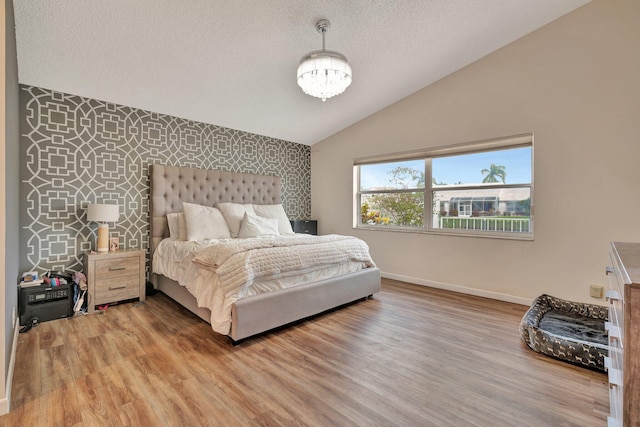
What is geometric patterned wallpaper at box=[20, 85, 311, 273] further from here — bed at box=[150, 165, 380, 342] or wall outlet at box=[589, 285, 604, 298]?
wall outlet at box=[589, 285, 604, 298]

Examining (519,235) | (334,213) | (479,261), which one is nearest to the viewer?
(519,235)

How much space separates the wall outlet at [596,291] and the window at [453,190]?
69 centimetres

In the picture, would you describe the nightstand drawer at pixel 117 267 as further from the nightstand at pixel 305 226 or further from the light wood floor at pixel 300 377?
the nightstand at pixel 305 226

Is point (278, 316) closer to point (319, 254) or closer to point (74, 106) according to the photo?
point (319, 254)

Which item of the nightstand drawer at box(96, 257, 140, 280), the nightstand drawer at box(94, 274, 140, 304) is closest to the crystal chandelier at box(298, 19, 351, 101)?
the nightstand drawer at box(96, 257, 140, 280)

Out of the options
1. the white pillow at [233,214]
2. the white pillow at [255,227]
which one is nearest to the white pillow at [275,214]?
the white pillow at [233,214]

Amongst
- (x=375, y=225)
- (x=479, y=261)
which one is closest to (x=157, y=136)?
(x=375, y=225)

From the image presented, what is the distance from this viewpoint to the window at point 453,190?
337 cm

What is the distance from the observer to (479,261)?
3549 millimetres

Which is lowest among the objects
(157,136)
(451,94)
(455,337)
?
(455,337)

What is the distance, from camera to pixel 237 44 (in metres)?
2.70

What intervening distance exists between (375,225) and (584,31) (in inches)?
123

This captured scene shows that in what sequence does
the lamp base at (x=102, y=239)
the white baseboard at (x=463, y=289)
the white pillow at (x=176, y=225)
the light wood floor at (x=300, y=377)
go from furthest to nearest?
the white pillow at (x=176, y=225), the white baseboard at (x=463, y=289), the lamp base at (x=102, y=239), the light wood floor at (x=300, y=377)

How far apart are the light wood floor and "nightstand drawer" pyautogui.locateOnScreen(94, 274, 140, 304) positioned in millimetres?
289
